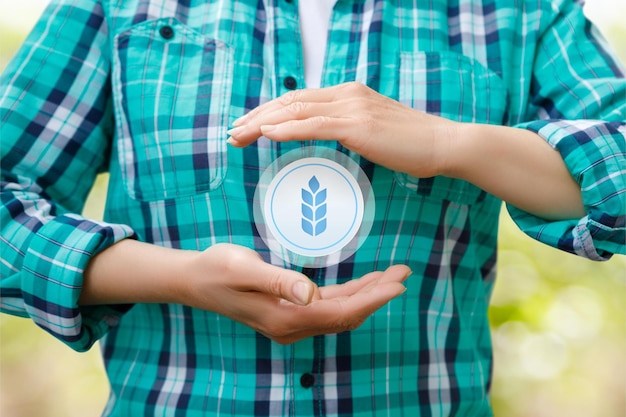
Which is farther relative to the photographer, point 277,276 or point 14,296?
point 14,296

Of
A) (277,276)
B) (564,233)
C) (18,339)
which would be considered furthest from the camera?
→ (18,339)

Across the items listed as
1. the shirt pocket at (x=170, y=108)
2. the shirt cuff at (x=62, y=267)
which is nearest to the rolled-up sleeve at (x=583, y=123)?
the shirt pocket at (x=170, y=108)

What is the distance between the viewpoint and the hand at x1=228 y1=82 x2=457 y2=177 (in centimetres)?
65

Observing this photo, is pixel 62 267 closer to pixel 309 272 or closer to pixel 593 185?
pixel 309 272

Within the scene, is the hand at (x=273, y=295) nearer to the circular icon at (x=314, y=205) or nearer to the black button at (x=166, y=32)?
the circular icon at (x=314, y=205)

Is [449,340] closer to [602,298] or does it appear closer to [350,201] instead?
[350,201]

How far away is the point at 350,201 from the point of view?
0.65 meters

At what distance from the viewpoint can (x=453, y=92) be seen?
826 mm

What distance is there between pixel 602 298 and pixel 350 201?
6.65 ft

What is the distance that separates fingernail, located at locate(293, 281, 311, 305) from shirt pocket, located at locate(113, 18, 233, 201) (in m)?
0.22

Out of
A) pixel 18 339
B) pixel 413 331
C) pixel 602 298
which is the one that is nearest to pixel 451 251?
pixel 413 331

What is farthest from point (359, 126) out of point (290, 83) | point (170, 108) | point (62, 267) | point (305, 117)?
point (62, 267)

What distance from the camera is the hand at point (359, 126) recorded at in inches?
25.7

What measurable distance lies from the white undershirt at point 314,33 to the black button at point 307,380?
376 millimetres
